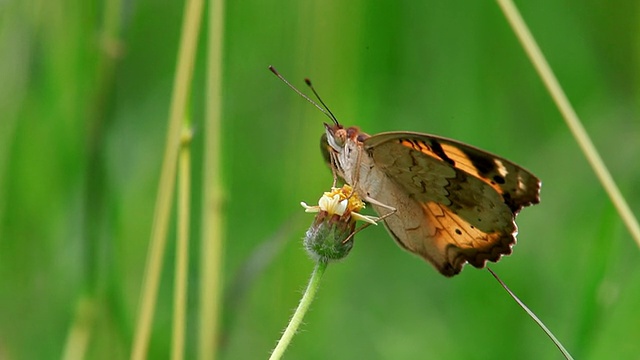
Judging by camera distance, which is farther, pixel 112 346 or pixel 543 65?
pixel 112 346

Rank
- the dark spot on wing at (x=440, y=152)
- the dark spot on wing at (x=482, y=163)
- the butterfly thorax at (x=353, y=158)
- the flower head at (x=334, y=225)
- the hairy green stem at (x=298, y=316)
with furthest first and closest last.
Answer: the butterfly thorax at (x=353, y=158) → the dark spot on wing at (x=440, y=152) → the dark spot on wing at (x=482, y=163) → the flower head at (x=334, y=225) → the hairy green stem at (x=298, y=316)

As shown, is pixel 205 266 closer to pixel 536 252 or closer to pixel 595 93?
pixel 536 252

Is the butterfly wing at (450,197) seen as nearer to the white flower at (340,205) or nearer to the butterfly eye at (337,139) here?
the butterfly eye at (337,139)

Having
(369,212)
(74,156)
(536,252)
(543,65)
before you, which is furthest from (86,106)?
(536,252)

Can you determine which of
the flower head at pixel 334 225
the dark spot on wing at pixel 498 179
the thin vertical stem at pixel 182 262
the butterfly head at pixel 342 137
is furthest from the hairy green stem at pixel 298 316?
the butterfly head at pixel 342 137

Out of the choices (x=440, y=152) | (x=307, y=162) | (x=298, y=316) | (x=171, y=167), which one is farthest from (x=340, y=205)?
(x=307, y=162)

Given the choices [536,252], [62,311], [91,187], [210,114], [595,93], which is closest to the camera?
[210,114]

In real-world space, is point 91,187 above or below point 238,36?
below
